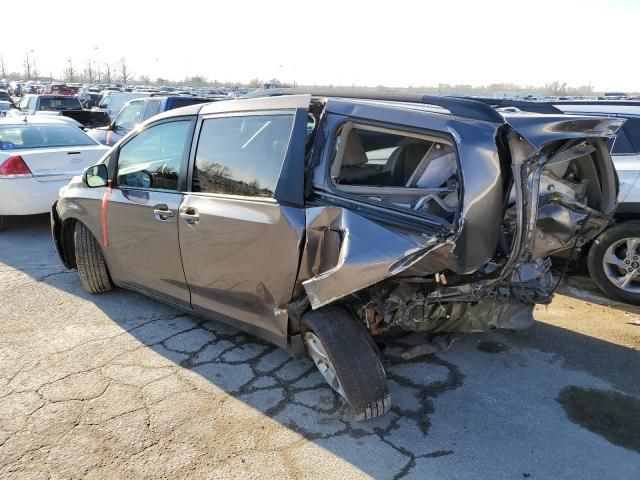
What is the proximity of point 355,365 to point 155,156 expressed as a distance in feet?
8.15

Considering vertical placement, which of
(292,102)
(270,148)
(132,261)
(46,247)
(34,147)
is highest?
(292,102)

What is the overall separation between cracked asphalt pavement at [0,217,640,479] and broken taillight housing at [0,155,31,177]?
316 cm

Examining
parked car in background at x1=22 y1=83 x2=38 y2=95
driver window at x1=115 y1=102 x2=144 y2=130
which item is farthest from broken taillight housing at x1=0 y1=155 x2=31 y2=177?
parked car in background at x1=22 y1=83 x2=38 y2=95

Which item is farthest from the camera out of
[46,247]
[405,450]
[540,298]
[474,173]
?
[46,247]

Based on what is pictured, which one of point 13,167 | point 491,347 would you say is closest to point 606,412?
point 491,347

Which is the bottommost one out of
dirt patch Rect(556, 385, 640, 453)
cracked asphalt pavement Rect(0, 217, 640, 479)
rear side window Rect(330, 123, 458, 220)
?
cracked asphalt pavement Rect(0, 217, 640, 479)

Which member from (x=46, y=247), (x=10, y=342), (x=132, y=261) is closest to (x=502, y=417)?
(x=132, y=261)

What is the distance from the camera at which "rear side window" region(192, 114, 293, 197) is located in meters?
3.41

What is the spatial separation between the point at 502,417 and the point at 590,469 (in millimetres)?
547

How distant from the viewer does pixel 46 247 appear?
6.84m

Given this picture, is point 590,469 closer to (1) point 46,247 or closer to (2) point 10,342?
(2) point 10,342

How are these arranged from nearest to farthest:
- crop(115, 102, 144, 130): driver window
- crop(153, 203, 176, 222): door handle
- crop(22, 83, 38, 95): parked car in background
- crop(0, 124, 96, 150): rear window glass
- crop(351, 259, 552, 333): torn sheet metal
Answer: crop(351, 259, 552, 333): torn sheet metal < crop(153, 203, 176, 222): door handle < crop(0, 124, 96, 150): rear window glass < crop(115, 102, 144, 130): driver window < crop(22, 83, 38, 95): parked car in background

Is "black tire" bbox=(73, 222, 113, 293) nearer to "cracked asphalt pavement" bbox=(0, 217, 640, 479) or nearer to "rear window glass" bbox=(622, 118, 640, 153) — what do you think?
"cracked asphalt pavement" bbox=(0, 217, 640, 479)

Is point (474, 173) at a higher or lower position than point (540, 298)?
higher
